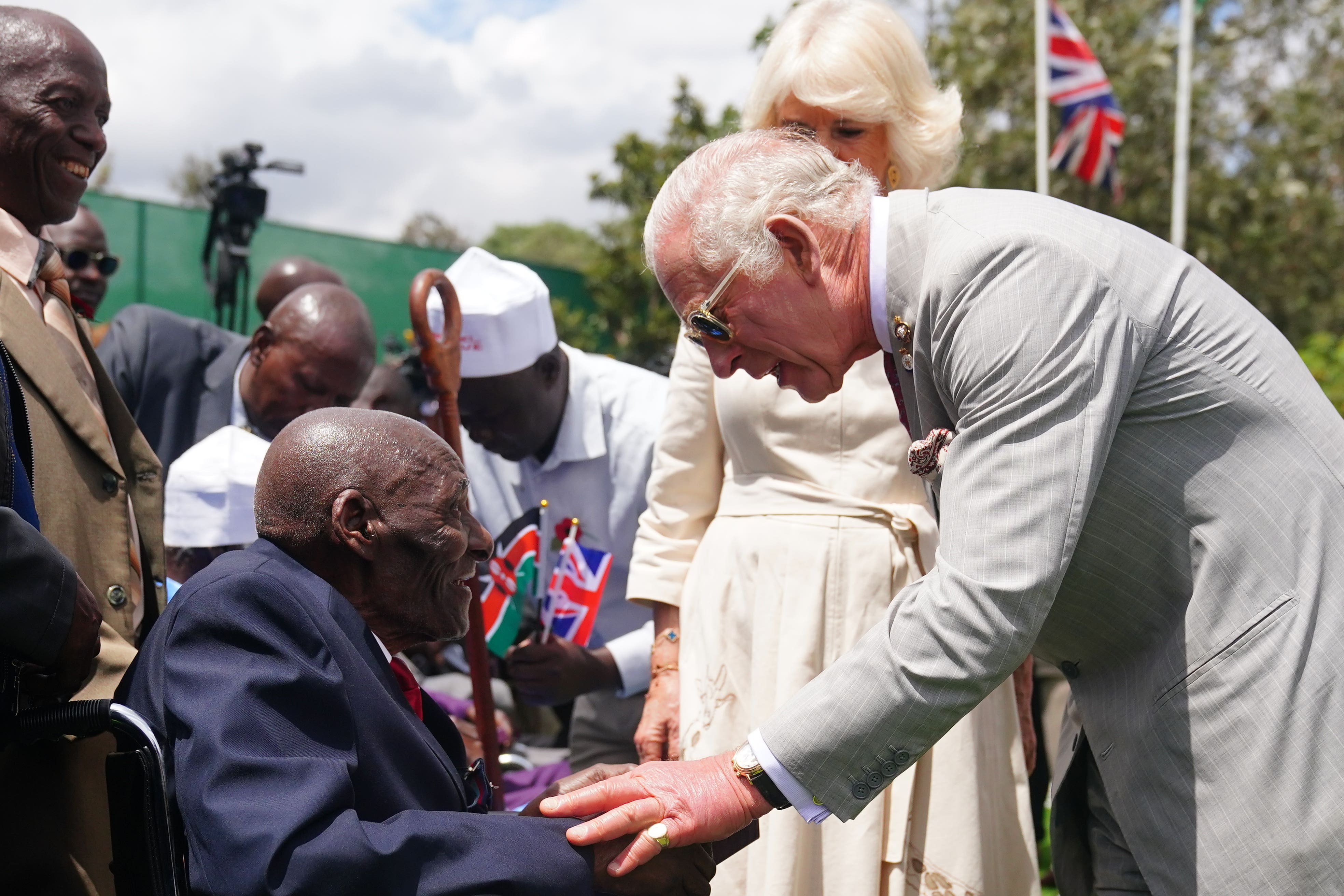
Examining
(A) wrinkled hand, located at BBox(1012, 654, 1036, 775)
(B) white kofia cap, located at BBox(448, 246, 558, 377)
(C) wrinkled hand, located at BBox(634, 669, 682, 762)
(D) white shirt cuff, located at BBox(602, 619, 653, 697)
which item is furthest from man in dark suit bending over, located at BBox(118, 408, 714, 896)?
(B) white kofia cap, located at BBox(448, 246, 558, 377)

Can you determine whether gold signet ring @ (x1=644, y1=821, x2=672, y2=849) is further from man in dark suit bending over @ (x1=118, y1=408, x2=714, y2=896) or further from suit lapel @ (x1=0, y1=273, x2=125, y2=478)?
suit lapel @ (x1=0, y1=273, x2=125, y2=478)

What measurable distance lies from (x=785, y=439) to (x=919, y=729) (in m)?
1.23

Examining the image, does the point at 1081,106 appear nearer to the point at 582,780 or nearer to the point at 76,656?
the point at 582,780

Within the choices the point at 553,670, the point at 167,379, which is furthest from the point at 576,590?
the point at 167,379

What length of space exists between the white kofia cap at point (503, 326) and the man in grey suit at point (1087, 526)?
2234mm

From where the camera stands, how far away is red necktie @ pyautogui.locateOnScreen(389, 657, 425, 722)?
2.57m

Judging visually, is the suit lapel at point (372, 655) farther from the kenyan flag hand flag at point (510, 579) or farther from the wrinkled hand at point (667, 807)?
the kenyan flag hand flag at point (510, 579)

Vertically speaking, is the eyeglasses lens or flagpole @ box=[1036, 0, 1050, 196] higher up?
flagpole @ box=[1036, 0, 1050, 196]

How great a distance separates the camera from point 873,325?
7.75 feet

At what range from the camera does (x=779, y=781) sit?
88.2 inches

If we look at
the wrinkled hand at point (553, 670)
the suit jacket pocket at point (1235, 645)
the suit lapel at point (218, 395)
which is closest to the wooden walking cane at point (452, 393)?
the wrinkled hand at point (553, 670)

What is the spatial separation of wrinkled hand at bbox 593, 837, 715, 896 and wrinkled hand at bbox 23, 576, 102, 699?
3.30 feet

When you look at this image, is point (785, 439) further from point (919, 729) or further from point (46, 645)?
point (46, 645)

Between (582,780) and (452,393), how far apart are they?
1502 mm
